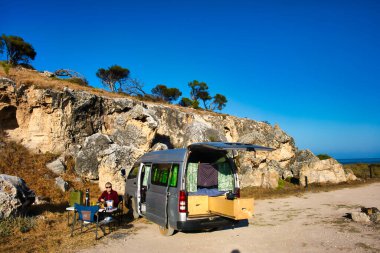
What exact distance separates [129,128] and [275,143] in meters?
15.8

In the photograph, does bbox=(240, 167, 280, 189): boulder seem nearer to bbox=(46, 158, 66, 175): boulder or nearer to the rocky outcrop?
the rocky outcrop

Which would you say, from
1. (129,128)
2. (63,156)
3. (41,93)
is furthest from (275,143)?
(41,93)

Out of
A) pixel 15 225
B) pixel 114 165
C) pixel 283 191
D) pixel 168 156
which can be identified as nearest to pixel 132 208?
pixel 168 156

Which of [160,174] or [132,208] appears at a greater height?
[160,174]

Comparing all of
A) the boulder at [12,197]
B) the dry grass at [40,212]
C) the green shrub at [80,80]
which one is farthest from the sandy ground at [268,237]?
the green shrub at [80,80]

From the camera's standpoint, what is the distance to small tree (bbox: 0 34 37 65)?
39.3 metres

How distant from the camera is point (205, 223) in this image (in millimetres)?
7414

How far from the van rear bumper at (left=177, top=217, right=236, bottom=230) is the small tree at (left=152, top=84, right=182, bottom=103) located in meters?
48.3

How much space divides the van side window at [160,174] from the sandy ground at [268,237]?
5.22ft

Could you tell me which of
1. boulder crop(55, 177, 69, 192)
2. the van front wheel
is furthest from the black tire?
boulder crop(55, 177, 69, 192)

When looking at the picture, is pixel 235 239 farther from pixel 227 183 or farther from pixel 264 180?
pixel 264 180

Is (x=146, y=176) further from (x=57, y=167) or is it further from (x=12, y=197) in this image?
(x=57, y=167)

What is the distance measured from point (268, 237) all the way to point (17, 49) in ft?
150

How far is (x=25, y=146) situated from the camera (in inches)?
728
